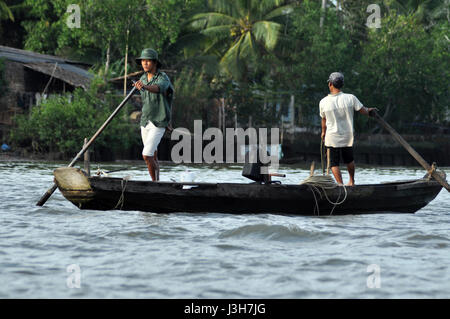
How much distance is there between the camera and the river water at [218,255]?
4336 mm

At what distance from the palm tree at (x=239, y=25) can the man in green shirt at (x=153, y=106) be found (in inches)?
764

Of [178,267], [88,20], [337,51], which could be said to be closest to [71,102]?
[88,20]

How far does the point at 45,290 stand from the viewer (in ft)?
13.9

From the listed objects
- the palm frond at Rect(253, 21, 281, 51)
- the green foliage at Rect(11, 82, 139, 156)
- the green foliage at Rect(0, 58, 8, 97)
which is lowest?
the green foliage at Rect(11, 82, 139, 156)

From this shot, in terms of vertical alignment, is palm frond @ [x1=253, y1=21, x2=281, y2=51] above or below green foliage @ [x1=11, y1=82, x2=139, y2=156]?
above

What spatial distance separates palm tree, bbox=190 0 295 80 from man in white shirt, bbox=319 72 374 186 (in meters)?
19.1

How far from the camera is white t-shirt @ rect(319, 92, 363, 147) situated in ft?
25.6

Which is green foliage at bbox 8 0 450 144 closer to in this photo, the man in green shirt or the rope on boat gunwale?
the man in green shirt

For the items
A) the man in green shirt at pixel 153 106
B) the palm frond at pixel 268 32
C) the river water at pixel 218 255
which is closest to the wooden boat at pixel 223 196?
the river water at pixel 218 255

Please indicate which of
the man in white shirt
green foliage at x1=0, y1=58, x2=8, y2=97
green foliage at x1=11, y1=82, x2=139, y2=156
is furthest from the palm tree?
the man in white shirt

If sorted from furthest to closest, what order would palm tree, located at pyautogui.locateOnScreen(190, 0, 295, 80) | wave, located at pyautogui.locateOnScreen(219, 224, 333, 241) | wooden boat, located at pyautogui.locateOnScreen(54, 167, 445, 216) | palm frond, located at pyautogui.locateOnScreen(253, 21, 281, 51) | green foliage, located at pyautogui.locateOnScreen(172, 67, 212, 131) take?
palm tree, located at pyautogui.locateOnScreen(190, 0, 295, 80)
palm frond, located at pyautogui.locateOnScreen(253, 21, 281, 51)
green foliage, located at pyautogui.locateOnScreen(172, 67, 212, 131)
wooden boat, located at pyautogui.locateOnScreen(54, 167, 445, 216)
wave, located at pyautogui.locateOnScreen(219, 224, 333, 241)

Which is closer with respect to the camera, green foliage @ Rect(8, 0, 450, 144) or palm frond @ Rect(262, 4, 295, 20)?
green foliage @ Rect(8, 0, 450, 144)
